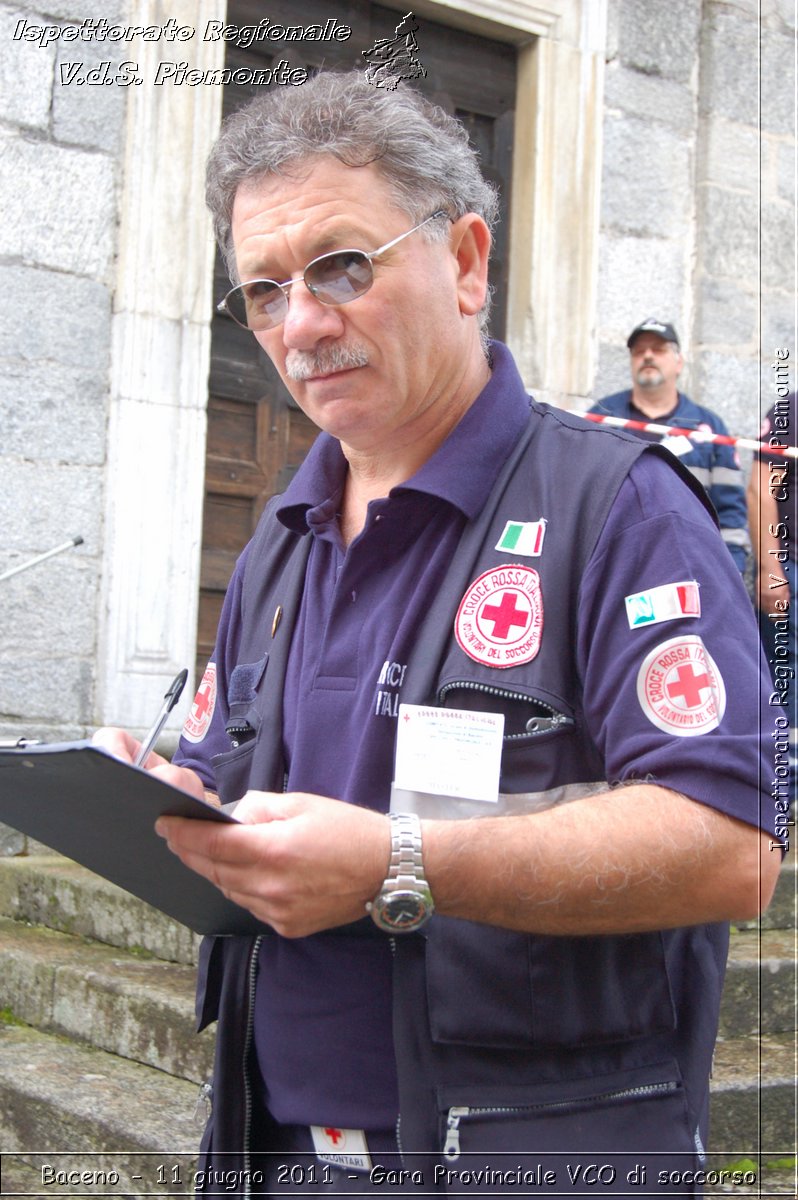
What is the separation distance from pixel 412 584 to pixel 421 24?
221 inches

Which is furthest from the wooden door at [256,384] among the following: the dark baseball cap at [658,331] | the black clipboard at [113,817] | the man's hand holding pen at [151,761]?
the black clipboard at [113,817]

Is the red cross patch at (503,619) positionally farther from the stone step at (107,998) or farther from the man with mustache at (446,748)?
the stone step at (107,998)

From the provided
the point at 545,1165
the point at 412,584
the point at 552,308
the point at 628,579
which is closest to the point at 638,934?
the point at 545,1165

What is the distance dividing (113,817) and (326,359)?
676 millimetres

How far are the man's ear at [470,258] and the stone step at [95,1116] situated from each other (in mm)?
1989

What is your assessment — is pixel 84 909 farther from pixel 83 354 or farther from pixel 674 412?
pixel 674 412

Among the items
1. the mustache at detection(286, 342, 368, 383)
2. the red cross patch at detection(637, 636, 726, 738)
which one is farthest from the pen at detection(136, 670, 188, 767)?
the red cross patch at detection(637, 636, 726, 738)

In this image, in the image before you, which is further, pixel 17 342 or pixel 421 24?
pixel 421 24

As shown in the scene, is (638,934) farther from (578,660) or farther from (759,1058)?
(759,1058)

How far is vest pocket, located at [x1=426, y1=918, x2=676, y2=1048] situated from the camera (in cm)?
149

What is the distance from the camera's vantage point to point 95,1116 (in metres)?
3.36

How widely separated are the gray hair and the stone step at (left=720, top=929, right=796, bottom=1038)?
2.56 metres

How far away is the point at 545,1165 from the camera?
4.84 ft

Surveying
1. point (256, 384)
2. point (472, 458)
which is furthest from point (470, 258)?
point (256, 384)
